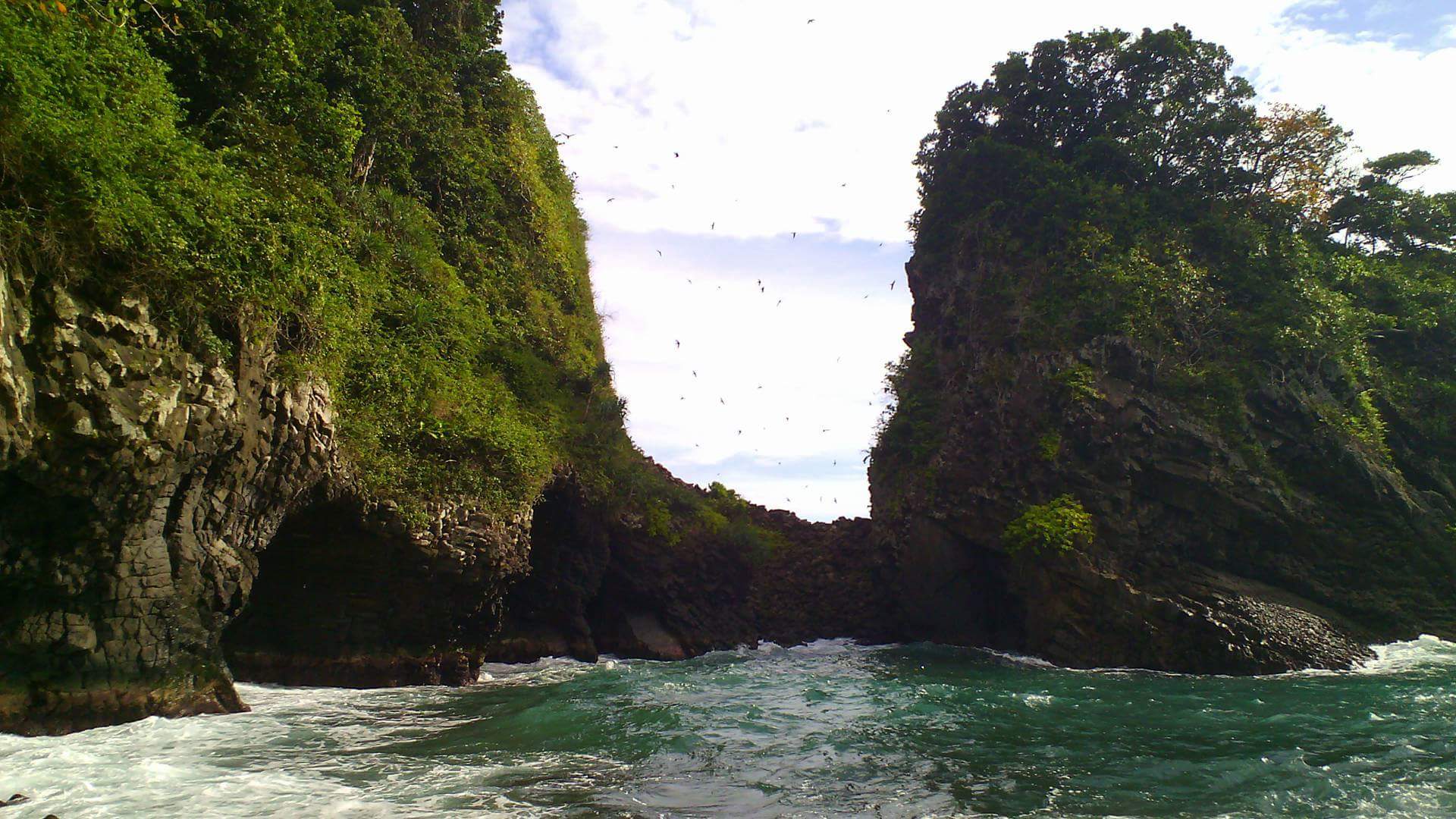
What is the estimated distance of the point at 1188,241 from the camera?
80.6ft

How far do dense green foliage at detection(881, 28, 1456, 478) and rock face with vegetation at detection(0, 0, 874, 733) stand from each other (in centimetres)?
1342

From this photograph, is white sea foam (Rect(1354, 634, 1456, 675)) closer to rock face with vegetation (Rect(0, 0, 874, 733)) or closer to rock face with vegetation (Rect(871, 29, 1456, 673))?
rock face with vegetation (Rect(871, 29, 1456, 673))

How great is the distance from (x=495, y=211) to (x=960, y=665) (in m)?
17.2

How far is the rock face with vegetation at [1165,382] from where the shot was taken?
19.4 m

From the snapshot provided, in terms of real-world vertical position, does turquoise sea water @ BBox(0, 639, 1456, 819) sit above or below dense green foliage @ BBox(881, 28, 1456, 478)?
below

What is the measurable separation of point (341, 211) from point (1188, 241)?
23.8 m

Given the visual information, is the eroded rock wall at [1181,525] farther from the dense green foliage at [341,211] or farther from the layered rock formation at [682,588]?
the dense green foliage at [341,211]

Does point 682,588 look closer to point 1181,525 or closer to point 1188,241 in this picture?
point 1181,525

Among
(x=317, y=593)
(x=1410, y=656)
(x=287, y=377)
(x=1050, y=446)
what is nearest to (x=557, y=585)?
(x=317, y=593)

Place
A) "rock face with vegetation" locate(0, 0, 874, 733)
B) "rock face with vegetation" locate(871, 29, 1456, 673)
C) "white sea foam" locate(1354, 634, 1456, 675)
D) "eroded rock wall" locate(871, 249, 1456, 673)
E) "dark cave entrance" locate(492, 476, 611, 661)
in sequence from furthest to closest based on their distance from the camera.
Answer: "dark cave entrance" locate(492, 476, 611, 661) → "rock face with vegetation" locate(871, 29, 1456, 673) → "eroded rock wall" locate(871, 249, 1456, 673) → "white sea foam" locate(1354, 634, 1456, 675) → "rock face with vegetation" locate(0, 0, 874, 733)

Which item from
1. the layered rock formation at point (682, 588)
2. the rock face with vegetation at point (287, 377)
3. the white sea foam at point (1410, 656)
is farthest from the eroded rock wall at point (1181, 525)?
the rock face with vegetation at point (287, 377)

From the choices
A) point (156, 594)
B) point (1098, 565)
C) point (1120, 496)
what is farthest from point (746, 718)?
point (1120, 496)

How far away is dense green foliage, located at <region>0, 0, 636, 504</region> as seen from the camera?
325 inches

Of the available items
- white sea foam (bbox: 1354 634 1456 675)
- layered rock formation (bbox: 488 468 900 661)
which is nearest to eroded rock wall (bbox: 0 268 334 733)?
layered rock formation (bbox: 488 468 900 661)
